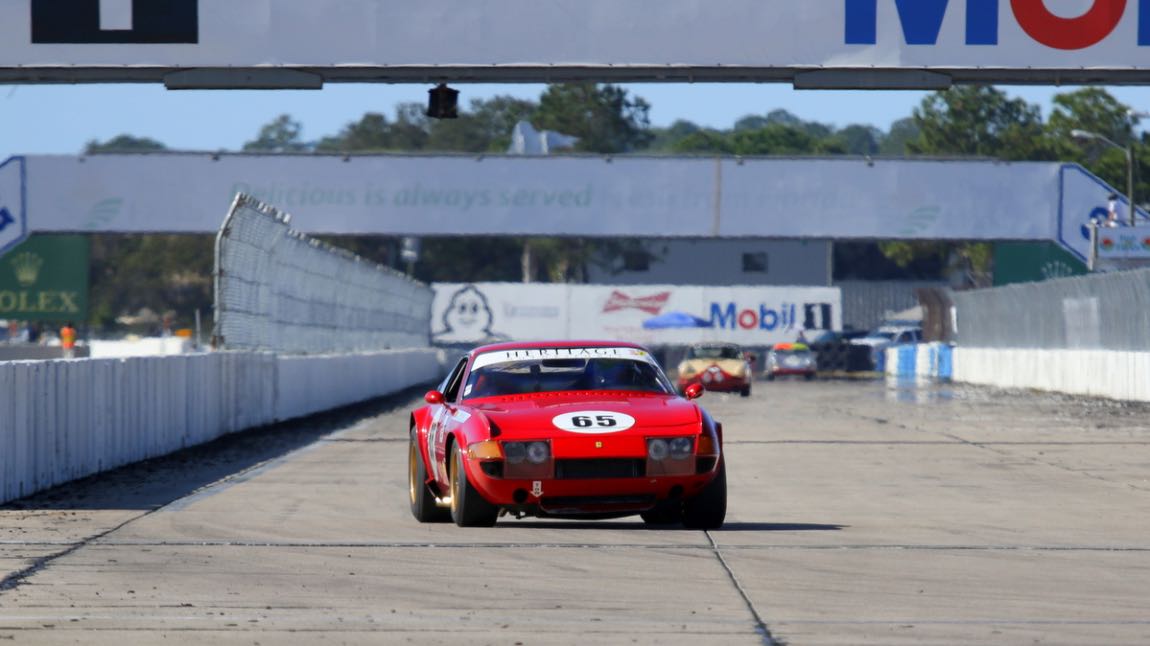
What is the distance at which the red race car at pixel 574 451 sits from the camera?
38.4 ft

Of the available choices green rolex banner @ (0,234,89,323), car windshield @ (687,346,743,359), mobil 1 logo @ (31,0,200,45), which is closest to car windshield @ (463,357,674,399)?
mobil 1 logo @ (31,0,200,45)

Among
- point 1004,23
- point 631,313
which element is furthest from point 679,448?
point 631,313

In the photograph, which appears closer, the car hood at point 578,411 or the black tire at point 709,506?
the car hood at point 578,411

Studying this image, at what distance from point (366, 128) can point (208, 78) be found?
121670 mm

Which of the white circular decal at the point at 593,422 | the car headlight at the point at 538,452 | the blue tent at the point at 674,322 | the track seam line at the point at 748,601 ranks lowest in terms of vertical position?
the blue tent at the point at 674,322

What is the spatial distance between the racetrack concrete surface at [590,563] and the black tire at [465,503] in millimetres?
143

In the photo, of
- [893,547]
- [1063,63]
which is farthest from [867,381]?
[893,547]

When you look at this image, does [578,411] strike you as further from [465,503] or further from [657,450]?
[465,503]

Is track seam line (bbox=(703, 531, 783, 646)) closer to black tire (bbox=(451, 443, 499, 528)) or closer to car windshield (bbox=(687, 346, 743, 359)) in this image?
black tire (bbox=(451, 443, 499, 528))

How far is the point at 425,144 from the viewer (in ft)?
463

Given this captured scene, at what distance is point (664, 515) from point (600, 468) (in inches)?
47.1

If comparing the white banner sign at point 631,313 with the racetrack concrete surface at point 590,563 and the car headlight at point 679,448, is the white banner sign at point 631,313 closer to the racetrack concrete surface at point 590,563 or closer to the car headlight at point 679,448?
the racetrack concrete surface at point 590,563

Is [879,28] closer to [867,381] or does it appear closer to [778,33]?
[778,33]

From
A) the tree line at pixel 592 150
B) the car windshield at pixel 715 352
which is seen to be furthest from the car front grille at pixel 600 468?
the tree line at pixel 592 150
